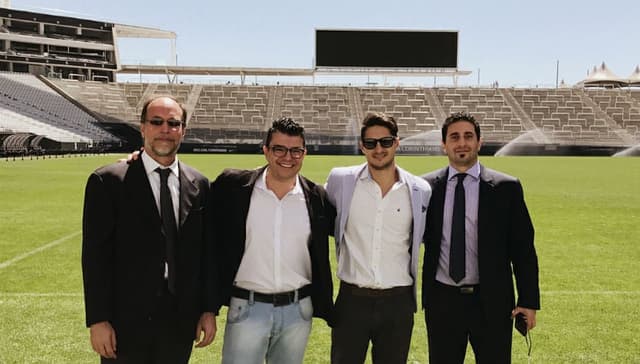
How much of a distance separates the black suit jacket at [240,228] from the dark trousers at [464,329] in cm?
84

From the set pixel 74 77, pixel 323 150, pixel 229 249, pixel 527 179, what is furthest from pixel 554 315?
pixel 74 77

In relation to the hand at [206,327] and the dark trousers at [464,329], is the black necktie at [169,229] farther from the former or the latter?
the dark trousers at [464,329]

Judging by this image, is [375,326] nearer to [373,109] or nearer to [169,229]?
[169,229]

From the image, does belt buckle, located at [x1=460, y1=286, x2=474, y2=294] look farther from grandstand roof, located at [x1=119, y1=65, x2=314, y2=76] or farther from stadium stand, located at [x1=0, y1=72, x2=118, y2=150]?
grandstand roof, located at [x1=119, y1=65, x2=314, y2=76]

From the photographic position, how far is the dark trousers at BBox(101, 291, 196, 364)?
10.5 feet

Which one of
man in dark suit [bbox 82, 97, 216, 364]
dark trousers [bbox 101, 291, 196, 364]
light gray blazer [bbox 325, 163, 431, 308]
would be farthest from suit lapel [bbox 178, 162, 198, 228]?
light gray blazer [bbox 325, 163, 431, 308]

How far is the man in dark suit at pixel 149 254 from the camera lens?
3145mm

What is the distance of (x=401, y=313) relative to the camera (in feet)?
12.1

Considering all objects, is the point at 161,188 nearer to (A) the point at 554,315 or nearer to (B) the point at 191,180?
(B) the point at 191,180

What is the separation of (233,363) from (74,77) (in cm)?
8141

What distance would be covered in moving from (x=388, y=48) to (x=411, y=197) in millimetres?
65891

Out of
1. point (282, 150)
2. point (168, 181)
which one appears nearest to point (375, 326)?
point (282, 150)

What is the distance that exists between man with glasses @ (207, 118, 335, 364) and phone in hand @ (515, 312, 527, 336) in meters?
1.59

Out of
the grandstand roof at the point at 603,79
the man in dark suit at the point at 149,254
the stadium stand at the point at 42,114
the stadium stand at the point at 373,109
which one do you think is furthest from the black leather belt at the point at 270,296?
the grandstand roof at the point at 603,79
